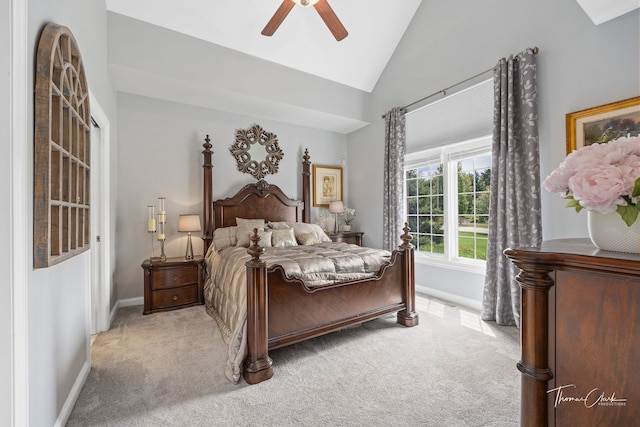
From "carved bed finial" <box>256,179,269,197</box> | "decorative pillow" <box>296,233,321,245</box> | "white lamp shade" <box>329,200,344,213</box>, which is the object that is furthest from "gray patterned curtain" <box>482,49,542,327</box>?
"carved bed finial" <box>256,179,269,197</box>

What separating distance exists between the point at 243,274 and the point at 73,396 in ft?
3.95

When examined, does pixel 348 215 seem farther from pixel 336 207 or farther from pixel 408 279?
pixel 408 279

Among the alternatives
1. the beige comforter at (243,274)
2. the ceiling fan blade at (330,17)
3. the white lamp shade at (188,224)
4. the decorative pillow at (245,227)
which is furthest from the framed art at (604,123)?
the white lamp shade at (188,224)

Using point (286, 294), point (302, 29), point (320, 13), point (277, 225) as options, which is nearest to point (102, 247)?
point (277, 225)

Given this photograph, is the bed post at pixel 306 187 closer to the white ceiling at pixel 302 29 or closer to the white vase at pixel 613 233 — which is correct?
the white ceiling at pixel 302 29

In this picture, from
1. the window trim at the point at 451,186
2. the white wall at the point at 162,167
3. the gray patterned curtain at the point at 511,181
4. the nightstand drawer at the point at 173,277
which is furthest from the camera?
the white wall at the point at 162,167

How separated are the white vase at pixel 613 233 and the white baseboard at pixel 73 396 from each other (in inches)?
95.6

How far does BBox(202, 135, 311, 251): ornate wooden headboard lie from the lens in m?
3.89

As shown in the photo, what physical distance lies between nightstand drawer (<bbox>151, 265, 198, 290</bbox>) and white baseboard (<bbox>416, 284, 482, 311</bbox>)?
10.1 feet

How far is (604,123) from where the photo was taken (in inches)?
90.6

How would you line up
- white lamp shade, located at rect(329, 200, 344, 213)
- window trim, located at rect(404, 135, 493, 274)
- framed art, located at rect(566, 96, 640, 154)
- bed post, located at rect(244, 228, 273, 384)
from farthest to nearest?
white lamp shade, located at rect(329, 200, 344, 213) → window trim, located at rect(404, 135, 493, 274) → framed art, located at rect(566, 96, 640, 154) → bed post, located at rect(244, 228, 273, 384)

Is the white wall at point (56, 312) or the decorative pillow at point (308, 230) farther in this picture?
the decorative pillow at point (308, 230)

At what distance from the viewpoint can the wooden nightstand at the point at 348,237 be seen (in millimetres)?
4556

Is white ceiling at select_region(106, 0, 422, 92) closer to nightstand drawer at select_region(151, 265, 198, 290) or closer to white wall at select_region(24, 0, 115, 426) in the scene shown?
white wall at select_region(24, 0, 115, 426)
